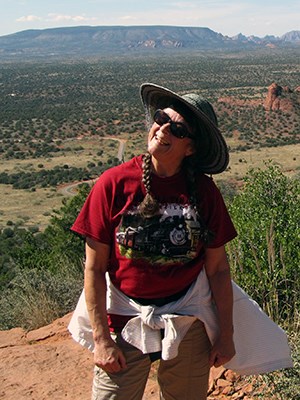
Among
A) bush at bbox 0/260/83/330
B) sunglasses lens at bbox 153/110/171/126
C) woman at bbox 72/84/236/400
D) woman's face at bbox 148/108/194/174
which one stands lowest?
bush at bbox 0/260/83/330

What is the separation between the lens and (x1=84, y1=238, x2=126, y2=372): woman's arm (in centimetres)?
252

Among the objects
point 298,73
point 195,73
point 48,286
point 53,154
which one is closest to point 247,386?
point 48,286

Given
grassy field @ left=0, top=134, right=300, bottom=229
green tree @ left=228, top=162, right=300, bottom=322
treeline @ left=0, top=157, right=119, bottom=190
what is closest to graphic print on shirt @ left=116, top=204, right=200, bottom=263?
green tree @ left=228, top=162, right=300, bottom=322

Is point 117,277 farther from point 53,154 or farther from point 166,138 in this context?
point 53,154

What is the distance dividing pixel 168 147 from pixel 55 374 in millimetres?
2592

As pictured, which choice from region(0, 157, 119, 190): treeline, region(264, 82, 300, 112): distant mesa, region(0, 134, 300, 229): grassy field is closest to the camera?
region(0, 134, 300, 229): grassy field

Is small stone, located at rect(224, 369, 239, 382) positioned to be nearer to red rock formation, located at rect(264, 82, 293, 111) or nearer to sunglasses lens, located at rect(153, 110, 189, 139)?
sunglasses lens, located at rect(153, 110, 189, 139)

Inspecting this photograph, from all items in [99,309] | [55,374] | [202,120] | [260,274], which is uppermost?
[202,120]

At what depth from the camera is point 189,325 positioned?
2629 millimetres

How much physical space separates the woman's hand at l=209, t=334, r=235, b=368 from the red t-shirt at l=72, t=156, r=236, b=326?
0.36 meters

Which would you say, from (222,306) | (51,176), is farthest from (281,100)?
(222,306)

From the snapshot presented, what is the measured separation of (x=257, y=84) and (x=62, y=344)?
85.3 m

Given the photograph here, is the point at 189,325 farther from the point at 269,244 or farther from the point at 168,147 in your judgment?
the point at 269,244

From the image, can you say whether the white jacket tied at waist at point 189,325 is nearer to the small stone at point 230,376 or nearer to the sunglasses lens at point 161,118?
the sunglasses lens at point 161,118
